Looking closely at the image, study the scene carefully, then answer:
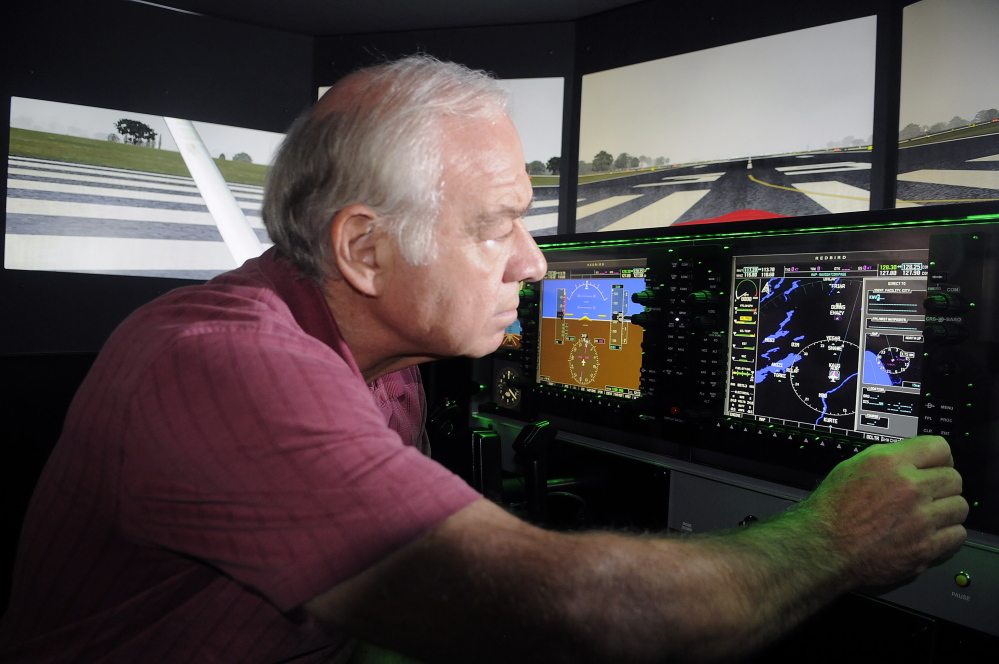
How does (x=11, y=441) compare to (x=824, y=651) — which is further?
(x=11, y=441)

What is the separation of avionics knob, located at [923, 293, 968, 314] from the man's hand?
0.21m

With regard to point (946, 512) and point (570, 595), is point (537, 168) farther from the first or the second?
point (570, 595)

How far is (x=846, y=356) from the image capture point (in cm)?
102

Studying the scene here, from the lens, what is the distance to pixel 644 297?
4.26 feet

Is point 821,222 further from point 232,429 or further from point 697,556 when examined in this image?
point 232,429

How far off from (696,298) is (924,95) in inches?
46.9

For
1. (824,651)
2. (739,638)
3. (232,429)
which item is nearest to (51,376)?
(232,429)

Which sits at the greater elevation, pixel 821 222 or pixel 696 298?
pixel 821 222

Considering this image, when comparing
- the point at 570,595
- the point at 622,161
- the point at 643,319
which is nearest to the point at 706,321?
the point at 643,319

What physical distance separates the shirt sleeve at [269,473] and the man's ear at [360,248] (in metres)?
0.25

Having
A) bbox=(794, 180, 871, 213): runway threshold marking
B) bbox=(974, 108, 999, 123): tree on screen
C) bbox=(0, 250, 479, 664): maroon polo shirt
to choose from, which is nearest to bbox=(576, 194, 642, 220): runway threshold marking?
bbox=(794, 180, 871, 213): runway threshold marking

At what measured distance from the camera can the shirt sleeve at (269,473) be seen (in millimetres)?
448

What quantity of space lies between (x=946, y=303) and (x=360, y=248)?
76 cm

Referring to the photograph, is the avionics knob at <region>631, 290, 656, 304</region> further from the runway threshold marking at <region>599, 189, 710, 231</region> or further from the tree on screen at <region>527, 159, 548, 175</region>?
the tree on screen at <region>527, 159, 548, 175</region>
